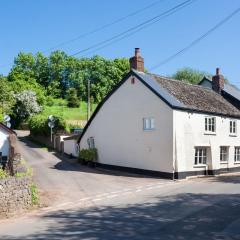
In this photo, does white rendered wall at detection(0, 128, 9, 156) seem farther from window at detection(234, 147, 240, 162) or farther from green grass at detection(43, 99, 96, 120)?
green grass at detection(43, 99, 96, 120)

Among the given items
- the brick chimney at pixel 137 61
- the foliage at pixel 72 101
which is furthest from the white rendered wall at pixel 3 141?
the foliage at pixel 72 101

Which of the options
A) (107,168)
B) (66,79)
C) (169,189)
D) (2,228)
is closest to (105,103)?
(107,168)

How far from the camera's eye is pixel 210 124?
106ft

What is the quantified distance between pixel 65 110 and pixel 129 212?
60.9 m

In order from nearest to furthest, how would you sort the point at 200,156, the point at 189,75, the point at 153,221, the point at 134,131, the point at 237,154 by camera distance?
the point at 153,221, the point at 134,131, the point at 200,156, the point at 237,154, the point at 189,75

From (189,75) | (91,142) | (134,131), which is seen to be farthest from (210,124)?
(189,75)

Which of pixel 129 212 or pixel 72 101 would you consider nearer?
pixel 129 212

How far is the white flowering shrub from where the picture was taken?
63.4m

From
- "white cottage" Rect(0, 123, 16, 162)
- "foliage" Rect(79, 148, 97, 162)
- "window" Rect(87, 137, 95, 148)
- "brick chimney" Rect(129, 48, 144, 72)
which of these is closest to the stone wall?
"white cottage" Rect(0, 123, 16, 162)

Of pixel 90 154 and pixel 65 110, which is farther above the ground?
pixel 65 110

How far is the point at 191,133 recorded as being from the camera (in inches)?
1185

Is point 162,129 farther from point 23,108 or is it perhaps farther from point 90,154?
point 23,108

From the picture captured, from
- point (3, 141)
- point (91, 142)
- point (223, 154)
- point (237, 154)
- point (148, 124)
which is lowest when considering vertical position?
point (237, 154)

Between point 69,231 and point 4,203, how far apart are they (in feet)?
12.9
